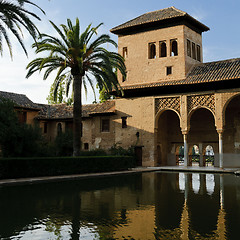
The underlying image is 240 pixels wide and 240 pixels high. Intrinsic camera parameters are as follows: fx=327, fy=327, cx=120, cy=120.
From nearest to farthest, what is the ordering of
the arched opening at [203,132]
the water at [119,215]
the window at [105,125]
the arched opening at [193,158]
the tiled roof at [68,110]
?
the water at [119,215]
the arched opening at [203,132]
the arched opening at [193,158]
the window at [105,125]
the tiled roof at [68,110]

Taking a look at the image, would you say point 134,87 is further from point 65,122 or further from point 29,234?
point 29,234

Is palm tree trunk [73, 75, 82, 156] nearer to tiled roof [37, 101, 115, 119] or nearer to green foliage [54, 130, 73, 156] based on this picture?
green foliage [54, 130, 73, 156]

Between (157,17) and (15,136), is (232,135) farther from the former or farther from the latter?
(15,136)

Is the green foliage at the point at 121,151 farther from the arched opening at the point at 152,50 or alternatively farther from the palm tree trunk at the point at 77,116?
the arched opening at the point at 152,50

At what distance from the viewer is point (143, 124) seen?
2666 centimetres

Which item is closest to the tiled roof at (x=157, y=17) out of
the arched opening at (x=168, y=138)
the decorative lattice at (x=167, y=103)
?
the decorative lattice at (x=167, y=103)

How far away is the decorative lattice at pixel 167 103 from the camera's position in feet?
83.3

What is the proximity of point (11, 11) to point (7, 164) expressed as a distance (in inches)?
268

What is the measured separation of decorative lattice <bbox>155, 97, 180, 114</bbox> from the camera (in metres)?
25.4

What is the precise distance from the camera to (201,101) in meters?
24.3

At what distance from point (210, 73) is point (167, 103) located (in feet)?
13.0

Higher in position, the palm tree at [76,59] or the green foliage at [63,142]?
the palm tree at [76,59]

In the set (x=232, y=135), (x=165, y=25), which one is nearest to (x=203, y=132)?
(x=232, y=135)

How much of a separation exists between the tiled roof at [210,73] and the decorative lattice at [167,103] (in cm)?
123
